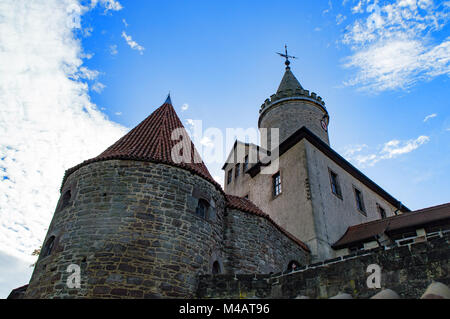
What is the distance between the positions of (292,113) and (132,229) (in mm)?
13766

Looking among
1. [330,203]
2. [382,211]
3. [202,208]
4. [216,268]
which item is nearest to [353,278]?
[216,268]

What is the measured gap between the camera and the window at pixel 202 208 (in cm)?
906

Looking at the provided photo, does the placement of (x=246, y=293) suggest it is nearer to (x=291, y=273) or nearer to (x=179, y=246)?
(x=291, y=273)

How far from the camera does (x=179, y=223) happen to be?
8.25m

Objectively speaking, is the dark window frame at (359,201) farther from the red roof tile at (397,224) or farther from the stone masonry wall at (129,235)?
the stone masonry wall at (129,235)

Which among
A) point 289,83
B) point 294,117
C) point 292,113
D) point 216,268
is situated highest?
point 289,83

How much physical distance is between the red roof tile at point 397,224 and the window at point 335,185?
1.86 meters

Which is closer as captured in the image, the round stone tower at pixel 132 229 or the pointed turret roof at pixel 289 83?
the round stone tower at pixel 132 229

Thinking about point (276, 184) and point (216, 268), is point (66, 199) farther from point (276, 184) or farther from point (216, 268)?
point (276, 184)

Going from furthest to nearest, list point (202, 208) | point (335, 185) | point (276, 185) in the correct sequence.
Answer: point (276, 185)
point (335, 185)
point (202, 208)

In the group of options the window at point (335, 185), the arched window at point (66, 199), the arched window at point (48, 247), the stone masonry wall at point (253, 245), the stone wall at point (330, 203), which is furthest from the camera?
the window at point (335, 185)

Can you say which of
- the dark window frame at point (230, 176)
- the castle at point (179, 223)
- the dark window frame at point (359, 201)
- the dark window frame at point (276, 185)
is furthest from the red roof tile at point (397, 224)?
the dark window frame at point (230, 176)

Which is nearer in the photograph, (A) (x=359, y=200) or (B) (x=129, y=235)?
(B) (x=129, y=235)
